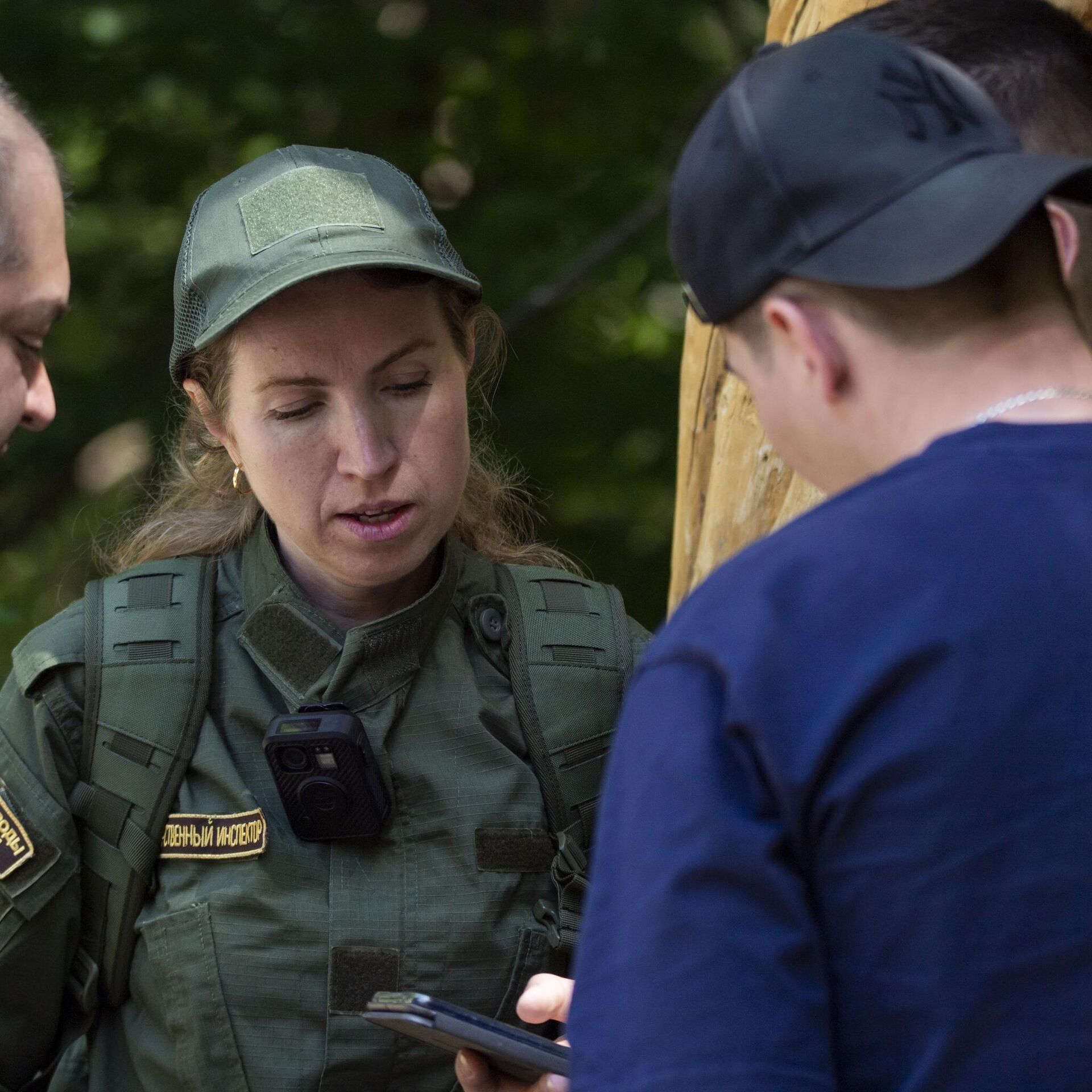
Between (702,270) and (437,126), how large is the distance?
3968mm

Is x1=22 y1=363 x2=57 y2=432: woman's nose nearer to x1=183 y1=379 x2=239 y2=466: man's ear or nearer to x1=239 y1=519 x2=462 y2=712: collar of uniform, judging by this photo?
x1=183 y1=379 x2=239 y2=466: man's ear

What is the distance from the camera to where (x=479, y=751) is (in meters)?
2.06

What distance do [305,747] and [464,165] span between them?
341 cm

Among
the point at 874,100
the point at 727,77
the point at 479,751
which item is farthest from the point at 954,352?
the point at 727,77

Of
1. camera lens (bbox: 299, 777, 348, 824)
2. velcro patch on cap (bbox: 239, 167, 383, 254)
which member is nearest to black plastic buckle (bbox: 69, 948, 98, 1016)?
camera lens (bbox: 299, 777, 348, 824)

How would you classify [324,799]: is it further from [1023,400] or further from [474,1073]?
[1023,400]

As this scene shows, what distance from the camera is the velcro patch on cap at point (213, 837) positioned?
1.95 m

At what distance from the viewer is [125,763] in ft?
6.42

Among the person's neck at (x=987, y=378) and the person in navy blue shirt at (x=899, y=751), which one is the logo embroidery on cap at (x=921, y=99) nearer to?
the person in navy blue shirt at (x=899, y=751)

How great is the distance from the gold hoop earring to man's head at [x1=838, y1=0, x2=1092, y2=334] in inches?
47.3

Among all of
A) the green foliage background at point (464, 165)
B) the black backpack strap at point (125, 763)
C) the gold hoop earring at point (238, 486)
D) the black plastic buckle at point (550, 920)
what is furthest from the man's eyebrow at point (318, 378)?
the green foliage background at point (464, 165)

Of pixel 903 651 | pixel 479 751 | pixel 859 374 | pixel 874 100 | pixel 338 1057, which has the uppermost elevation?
pixel 874 100

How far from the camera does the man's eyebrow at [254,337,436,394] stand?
200 cm

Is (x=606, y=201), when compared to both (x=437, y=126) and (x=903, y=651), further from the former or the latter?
(x=903, y=651)
